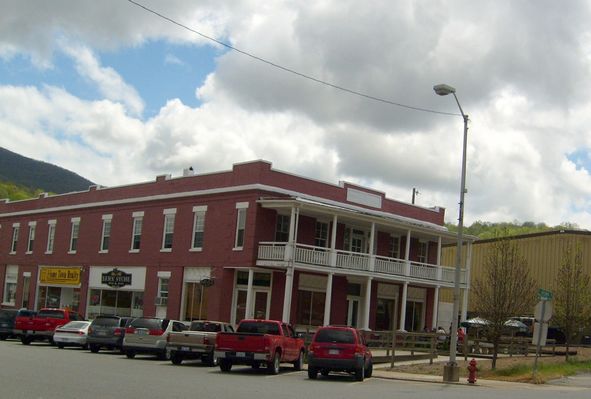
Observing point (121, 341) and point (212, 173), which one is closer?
point (121, 341)

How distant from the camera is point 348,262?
36.0 meters

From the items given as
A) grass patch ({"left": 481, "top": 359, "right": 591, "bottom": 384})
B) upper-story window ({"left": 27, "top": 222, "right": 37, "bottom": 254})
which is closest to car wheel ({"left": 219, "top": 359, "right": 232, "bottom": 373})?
grass patch ({"left": 481, "top": 359, "right": 591, "bottom": 384})

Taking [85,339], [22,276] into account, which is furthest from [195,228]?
[22,276]

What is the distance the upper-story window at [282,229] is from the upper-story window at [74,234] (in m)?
17.1

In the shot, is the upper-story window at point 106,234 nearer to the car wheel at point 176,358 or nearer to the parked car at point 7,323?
the parked car at point 7,323

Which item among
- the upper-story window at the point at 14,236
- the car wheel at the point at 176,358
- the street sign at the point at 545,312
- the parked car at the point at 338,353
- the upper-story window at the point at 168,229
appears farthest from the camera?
the upper-story window at the point at 14,236

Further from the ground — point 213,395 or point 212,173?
point 212,173

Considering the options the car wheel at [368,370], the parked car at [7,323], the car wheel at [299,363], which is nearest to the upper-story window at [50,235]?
the parked car at [7,323]

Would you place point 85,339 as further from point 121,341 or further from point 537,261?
point 537,261

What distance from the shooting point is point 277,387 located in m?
18.1

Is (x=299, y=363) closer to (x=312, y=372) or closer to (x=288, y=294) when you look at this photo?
(x=312, y=372)

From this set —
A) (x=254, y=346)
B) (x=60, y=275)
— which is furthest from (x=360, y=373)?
(x=60, y=275)

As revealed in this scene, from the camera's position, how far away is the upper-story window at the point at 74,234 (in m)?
47.7

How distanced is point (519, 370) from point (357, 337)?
7.40m
